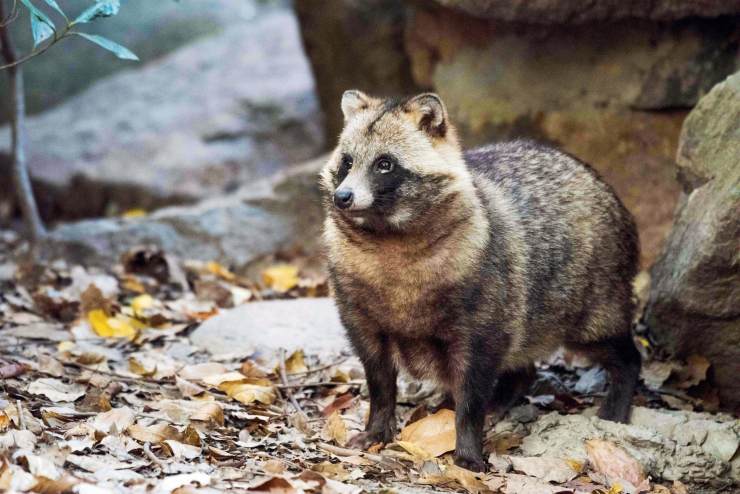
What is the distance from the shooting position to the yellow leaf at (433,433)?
15.2ft

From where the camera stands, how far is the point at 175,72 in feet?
37.3

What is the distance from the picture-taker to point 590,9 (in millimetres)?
6281

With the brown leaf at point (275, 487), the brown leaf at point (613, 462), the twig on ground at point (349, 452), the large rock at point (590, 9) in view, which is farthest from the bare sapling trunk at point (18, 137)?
the brown leaf at point (613, 462)

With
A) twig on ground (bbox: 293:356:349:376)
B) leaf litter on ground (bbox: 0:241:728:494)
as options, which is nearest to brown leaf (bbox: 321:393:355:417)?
leaf litter on ground (bbox: 0:241:728:494)

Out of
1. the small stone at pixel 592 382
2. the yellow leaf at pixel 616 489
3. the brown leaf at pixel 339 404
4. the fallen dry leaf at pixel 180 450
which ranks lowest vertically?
the small stone at pixel 592 382

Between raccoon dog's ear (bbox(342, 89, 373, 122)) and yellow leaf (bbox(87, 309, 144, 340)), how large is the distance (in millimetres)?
2019

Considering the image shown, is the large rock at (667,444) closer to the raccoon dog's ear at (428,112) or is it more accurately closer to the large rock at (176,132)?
the raccoon dog's ear at (428,112)

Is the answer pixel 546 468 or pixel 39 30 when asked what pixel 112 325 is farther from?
pixel 546 468

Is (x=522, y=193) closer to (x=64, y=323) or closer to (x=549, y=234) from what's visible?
(x=549, y=234)

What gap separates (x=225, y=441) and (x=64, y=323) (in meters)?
2.16

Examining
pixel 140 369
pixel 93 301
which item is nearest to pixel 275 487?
pixel 140 369

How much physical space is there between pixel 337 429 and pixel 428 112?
1541mm

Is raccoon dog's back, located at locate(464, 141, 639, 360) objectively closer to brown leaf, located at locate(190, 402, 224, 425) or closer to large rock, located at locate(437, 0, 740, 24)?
large rock, located at locate(437, 0, 740, 24)

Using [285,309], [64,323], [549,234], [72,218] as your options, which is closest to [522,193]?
[549,234]
